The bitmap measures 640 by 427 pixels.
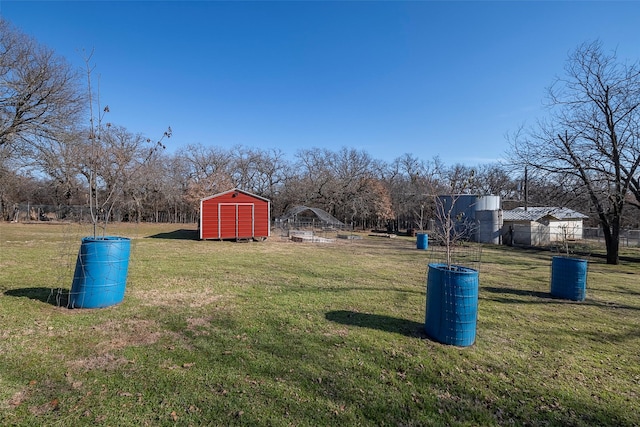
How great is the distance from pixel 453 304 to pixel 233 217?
15528 mm

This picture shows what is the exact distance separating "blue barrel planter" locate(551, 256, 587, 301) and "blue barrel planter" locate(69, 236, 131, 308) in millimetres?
8723

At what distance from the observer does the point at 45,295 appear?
529cm

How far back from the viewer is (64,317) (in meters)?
4.36

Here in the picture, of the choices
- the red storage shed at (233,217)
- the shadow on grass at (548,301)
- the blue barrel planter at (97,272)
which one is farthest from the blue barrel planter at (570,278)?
the red storage shed at (233,217)

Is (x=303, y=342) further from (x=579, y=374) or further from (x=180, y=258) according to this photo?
(x=180, y=258)

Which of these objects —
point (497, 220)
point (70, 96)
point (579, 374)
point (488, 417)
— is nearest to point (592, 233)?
point (497, 220)

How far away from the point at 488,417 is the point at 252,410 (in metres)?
1.99

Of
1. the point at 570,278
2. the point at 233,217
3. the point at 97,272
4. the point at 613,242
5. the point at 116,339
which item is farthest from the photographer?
the point at 233,217

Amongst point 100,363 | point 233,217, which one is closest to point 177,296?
point 100,363

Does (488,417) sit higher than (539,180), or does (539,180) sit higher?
(539,180)

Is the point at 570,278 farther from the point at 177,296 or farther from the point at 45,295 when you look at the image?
the point at 45,295

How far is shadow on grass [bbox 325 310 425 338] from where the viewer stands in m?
4.45

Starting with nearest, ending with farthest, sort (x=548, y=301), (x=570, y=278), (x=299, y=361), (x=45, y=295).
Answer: (x=299, y=361) < (x=45, y=295) < (x=548, y=301) < (x=570, y=278)

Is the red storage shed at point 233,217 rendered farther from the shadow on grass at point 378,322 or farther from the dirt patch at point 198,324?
the shadow on grass at point 378,322
